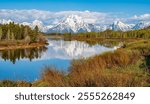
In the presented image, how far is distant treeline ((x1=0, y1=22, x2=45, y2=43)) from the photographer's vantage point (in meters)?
88.3

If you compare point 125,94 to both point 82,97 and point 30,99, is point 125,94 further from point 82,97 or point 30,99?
point 30,99

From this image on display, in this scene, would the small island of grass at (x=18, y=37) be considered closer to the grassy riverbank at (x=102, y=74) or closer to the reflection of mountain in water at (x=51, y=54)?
the reflection of mountain in water at (x=51, y=54)

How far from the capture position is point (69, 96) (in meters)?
6.43

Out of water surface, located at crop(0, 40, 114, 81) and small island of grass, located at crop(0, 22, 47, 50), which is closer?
water surface, located at crop(0, 40, 114, 81)

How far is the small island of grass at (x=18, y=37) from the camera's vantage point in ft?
269

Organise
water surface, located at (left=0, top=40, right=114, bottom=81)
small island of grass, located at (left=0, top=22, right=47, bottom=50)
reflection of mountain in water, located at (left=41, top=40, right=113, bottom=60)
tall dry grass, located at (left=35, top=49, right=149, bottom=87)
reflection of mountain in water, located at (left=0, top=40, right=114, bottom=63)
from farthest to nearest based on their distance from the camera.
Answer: small island of grass, located at (left=0, top=22, right=47, bottom=50) → reflection of mountain in water, located at (left=0, top=40, right=114, bottom=63) → reflection of mountain in water, located at (left=41, top=40, right=113, bottom=60) → water surface, located at (left=0, top=40, right=114, bottom=81) → tall dry grass, located at (left=35, top=49, right=149, bottom=87)

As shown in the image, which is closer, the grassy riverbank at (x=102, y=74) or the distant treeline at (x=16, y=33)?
the grassy riverbank at (x=102, y=74)

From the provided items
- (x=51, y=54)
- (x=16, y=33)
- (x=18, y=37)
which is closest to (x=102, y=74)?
(x=51, y=54)

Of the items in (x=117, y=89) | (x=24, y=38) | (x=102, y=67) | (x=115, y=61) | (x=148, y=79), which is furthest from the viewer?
(x=24, y=38)

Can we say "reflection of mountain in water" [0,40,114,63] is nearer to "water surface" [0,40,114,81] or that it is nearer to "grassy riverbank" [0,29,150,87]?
"water surface" [0,40,114,81]

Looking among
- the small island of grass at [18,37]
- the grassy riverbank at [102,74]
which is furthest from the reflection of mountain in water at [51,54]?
the grassy riverbank at [102,74]

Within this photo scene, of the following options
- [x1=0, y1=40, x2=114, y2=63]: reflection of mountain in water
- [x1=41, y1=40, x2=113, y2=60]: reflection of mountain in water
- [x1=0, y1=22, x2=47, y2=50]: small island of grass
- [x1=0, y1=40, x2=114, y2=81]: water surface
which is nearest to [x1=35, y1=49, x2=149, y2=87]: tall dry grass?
[x1=0, y1=40, x2=114, y2=81]: water surface

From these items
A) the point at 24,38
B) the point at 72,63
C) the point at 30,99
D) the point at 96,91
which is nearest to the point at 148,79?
the point at 72,63

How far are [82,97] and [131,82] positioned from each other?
2.30 meters
